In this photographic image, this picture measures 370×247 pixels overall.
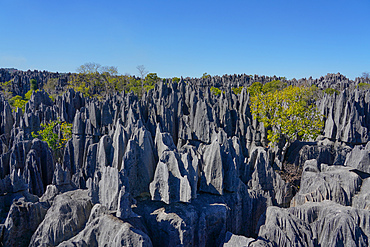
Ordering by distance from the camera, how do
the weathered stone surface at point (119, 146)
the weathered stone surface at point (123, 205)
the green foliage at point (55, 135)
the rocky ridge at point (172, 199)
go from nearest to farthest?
the weathered stone surface at point (123, 205)
the rocky ridge at point (172, 199)
the weathered stone surface at point (119, 146)
the green foliage at point (55, 135)

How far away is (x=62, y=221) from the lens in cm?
779

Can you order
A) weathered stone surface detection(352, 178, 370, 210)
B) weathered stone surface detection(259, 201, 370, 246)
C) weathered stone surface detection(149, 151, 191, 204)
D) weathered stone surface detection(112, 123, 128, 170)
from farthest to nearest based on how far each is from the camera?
1. weathered stone surface detection(112, 123, 128, 170)
2. weathered stone surface detection(352, 178, 370, 210)
3. weathered stone surface detection(149, 151, 191, 204)
4. weathered stone surface detection(259, 201, 370, 246)

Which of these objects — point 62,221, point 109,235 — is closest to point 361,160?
point 109,235

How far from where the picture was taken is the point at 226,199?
10.0 m

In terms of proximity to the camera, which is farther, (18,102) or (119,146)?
(18,102)

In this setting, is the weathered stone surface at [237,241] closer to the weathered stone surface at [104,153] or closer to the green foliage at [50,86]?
the weathered stone surface at [104,153]


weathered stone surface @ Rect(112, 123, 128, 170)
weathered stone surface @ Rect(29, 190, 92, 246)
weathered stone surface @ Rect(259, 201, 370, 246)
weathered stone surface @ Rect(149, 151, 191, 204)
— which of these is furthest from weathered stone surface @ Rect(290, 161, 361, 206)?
weathered stone surface @ Rect(29, 190, 92, 246)

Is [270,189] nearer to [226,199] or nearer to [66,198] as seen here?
[226,199]

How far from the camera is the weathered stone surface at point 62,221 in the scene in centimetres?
759

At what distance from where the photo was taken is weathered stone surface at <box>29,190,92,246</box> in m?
7.59

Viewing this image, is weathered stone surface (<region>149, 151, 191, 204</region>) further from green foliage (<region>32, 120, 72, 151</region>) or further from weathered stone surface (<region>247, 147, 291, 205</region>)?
green foliage (<region>32, 120, 72, 151</region>)

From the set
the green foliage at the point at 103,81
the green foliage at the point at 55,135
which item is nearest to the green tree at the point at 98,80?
the green foliage at the point at 103,81

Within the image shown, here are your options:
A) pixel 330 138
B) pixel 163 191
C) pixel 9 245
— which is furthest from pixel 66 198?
pixel 330 138

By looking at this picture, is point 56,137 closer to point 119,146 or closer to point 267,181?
point 119,146
